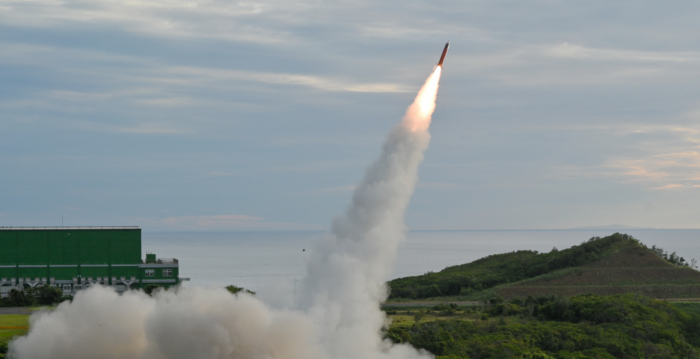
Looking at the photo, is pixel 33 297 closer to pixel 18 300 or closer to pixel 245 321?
pixel 18 300

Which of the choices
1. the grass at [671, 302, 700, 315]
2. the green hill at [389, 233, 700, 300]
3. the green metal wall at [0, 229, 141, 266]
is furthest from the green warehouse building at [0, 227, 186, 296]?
the grass at [671, 302, 700, 315]

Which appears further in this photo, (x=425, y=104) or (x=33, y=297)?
(x=33, y=297)

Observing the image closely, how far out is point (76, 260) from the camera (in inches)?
3105

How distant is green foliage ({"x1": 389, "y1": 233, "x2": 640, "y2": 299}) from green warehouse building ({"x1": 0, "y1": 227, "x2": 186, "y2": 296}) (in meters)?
29.4

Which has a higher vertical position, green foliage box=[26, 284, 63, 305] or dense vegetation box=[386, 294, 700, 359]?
green foliage box=[26, 284, 63, 305]

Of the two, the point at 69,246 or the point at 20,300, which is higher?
the point at 69,246

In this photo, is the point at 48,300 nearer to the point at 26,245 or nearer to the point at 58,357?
the point at 26,245

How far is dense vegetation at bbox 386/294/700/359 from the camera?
45.3m

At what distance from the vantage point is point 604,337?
49531mm

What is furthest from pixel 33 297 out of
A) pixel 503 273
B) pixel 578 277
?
pixel 578 277

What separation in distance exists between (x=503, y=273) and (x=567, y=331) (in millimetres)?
42530

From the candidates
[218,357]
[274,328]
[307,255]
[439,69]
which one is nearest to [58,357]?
[218,357]

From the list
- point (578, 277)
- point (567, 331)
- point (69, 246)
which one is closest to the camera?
point (567, 331)

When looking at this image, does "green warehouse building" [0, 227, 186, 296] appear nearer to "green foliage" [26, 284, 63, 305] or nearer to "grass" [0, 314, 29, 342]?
"green foliage" [26, 284, 63, 305]
